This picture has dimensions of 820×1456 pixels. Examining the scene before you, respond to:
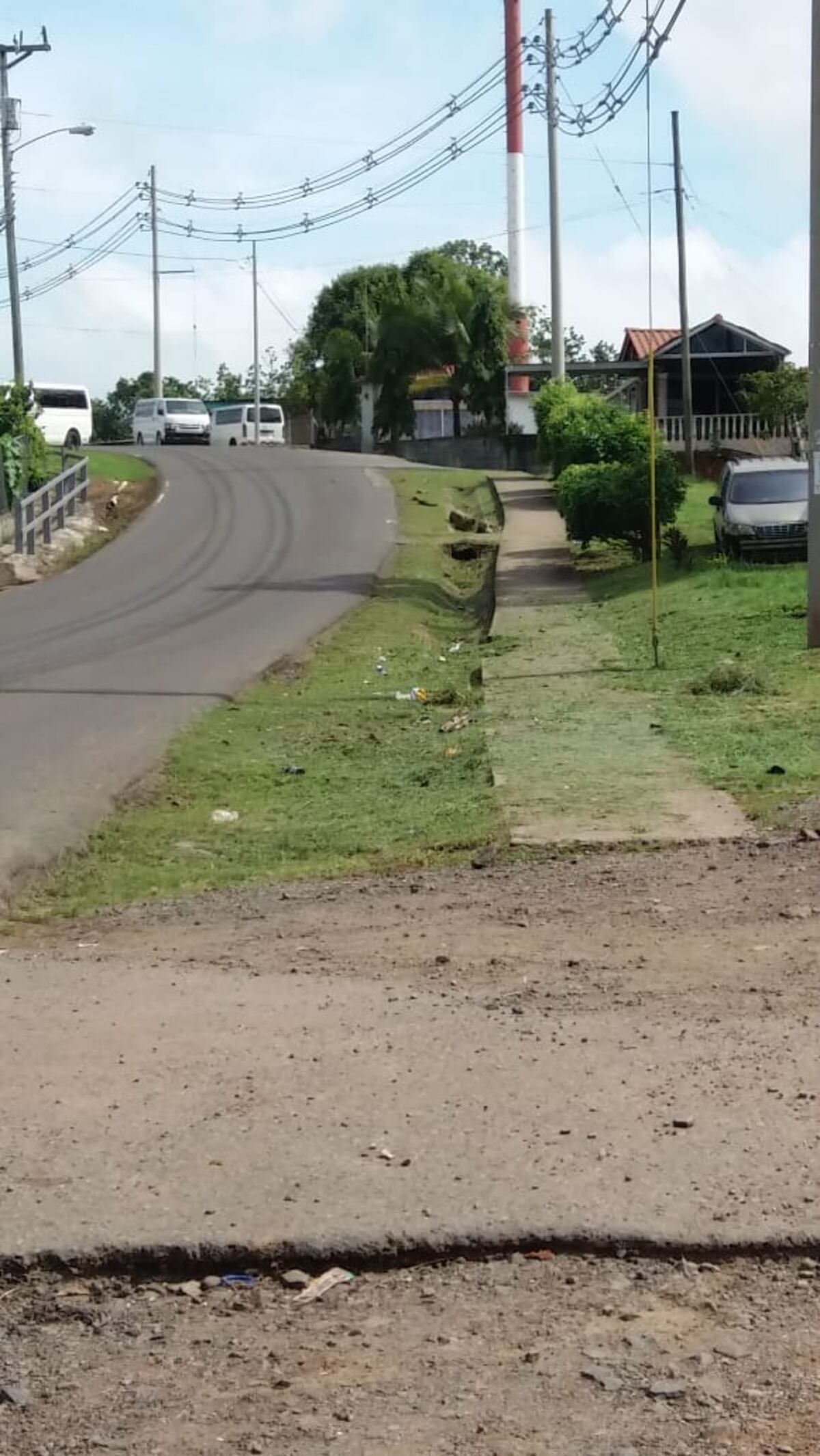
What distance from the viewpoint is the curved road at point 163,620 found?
485 inches

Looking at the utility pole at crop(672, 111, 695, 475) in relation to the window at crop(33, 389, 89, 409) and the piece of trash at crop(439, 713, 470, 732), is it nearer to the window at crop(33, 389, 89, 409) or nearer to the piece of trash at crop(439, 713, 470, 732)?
the window at crop(33, 389, 89, 409)

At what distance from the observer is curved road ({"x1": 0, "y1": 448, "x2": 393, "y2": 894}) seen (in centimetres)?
1232

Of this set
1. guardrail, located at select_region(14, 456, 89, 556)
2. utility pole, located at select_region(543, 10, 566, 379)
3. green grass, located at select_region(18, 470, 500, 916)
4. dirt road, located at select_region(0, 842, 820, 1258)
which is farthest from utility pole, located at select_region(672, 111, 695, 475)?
dirt road, located at select_region(0, 842, 820, 1258)

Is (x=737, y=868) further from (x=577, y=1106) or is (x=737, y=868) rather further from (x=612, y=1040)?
(x=577, y=1106)

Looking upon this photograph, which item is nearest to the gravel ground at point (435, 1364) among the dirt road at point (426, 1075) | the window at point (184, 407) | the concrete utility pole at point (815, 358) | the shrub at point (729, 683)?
the dirt road at point (426, 1075)

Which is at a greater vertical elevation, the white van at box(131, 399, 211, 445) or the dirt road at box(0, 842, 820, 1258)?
the white van at box(131, 399, 211, 445)

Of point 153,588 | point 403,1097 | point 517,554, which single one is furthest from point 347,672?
point 403,1097

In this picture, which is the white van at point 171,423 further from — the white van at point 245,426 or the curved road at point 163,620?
the curved road at point 163,620

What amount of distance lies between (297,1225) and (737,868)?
14.2 feet

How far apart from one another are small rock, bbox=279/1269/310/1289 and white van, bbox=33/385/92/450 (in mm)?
45606

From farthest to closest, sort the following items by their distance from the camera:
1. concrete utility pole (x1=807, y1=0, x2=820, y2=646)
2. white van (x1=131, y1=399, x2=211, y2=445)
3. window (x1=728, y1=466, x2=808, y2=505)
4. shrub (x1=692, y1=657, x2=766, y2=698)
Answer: white van (x1=131, y1=399, x2=211, y2=445) → window (x1=728, y1=466, x2=808, y2=505) → concrete utility pole (x1=807, y1=0, x2=820, y2=646) → shrub (x1=692, y1=657, x2=766, y2=698)

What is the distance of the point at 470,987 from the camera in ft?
20.7

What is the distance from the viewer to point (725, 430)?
5647 cm

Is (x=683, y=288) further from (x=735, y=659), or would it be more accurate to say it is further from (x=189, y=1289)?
(x=189, y=1289)
